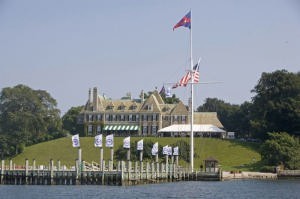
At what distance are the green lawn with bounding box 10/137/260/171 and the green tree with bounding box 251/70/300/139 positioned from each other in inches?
174

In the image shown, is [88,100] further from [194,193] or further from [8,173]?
[194,193]

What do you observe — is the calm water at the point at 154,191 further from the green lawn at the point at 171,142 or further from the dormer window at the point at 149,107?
the dormer window at the point at 149,107

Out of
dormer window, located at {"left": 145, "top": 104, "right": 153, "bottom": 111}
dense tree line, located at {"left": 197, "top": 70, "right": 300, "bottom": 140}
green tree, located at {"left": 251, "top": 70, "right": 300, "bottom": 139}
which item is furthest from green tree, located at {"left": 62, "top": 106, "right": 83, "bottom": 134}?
green tree, located at {"left": 251, "top": 70, "right": 300, "bottom": 139}

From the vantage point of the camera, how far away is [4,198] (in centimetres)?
6775

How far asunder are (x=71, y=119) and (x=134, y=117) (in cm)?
1952

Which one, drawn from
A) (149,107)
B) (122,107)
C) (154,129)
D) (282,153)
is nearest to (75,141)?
(282,153)

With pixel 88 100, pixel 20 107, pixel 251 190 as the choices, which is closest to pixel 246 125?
pixel 88 100

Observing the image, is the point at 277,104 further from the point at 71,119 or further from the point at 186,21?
the point at 71,119

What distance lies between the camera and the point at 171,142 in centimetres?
13900

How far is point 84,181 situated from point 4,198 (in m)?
17.1

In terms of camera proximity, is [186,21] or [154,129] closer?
[186,21]

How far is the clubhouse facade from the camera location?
15875 centimetres

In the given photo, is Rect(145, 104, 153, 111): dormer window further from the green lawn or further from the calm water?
the calm water

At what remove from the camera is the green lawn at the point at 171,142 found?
129m
